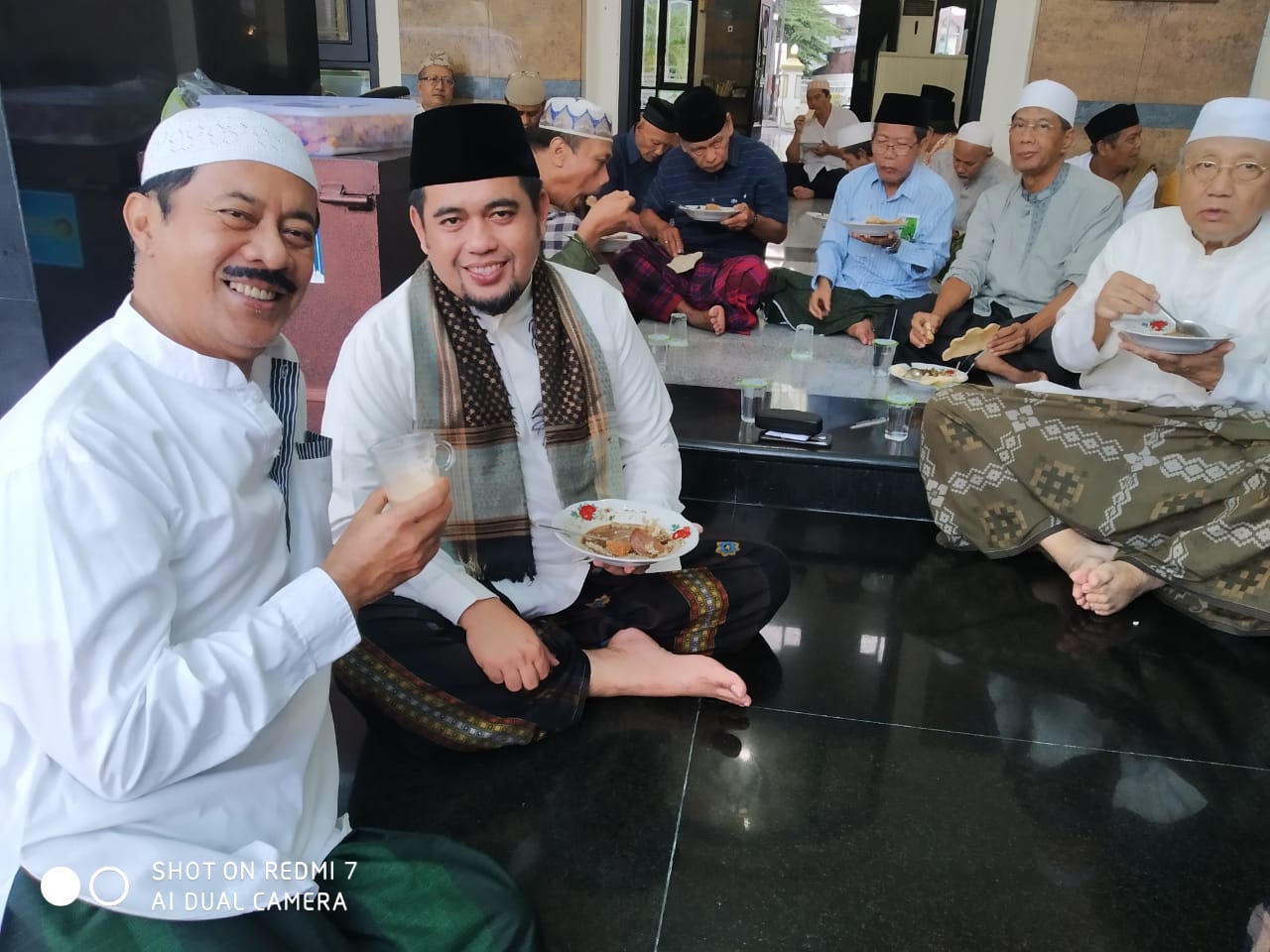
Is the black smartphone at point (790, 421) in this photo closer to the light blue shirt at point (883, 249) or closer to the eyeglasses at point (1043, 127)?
the light blue shirt at point (883, 249)

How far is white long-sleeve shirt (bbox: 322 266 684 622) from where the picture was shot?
1.69 meters

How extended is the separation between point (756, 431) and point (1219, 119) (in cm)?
139

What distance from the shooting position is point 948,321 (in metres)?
3.85

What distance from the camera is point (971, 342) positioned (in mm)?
3684

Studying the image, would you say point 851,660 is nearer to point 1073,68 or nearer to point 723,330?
point 723,330

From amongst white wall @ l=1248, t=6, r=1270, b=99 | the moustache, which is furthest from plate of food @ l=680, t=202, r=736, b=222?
white wall @ l=1248, t=6, r=1270, b=99

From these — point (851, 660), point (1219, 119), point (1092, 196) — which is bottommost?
point (851, 660)

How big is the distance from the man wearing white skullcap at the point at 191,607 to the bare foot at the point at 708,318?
122 inches

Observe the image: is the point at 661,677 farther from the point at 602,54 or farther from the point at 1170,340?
the point at 602,54

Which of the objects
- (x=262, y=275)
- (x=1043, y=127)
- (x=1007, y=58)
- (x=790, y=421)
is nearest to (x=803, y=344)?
(x=790, y=421)

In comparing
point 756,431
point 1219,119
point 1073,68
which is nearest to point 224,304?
point 756,431

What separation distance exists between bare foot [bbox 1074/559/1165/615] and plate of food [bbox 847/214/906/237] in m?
1.94

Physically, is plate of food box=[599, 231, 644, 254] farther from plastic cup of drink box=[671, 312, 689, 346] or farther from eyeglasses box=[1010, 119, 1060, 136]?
eyeglasses box=[1010, 119, 1060, 136]

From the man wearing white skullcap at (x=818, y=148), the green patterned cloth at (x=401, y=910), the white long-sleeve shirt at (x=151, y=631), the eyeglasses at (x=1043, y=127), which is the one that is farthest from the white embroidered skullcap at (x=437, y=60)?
the green patterned cloth at (x=401, y=910)
